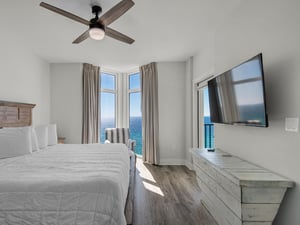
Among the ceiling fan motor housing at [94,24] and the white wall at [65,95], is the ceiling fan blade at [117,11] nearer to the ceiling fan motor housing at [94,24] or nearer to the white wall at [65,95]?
A: the ceiling fan motor housing at [94,24]

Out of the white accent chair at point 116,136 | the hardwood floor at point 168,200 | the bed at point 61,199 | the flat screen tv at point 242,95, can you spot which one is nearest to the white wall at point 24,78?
the white accent chair at point 116,136

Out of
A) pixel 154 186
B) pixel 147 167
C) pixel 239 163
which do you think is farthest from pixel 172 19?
pixel 147 167

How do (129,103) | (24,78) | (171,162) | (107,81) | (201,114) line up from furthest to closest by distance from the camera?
(129,103) < (107,81) < (171,162) < (201,114) < (24,78)

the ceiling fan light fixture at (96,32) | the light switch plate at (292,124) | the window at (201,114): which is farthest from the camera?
the window at (201,114)

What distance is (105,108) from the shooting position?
5.58m

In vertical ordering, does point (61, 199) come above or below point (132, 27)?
below

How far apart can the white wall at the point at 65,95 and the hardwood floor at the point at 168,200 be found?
227cm

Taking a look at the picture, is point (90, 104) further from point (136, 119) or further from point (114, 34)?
point (114, 34)

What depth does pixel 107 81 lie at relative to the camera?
561 cm

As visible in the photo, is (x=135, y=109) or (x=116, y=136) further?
(x=135, y=109)

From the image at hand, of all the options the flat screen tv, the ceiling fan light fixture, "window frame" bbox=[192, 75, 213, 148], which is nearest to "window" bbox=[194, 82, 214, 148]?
"window frame" bbox=[192, 75, 213, 148]

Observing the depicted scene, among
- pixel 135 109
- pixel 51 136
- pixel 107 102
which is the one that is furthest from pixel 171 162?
pixel 51 136

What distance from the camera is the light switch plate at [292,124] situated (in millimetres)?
1476

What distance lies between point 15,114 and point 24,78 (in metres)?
0.82
